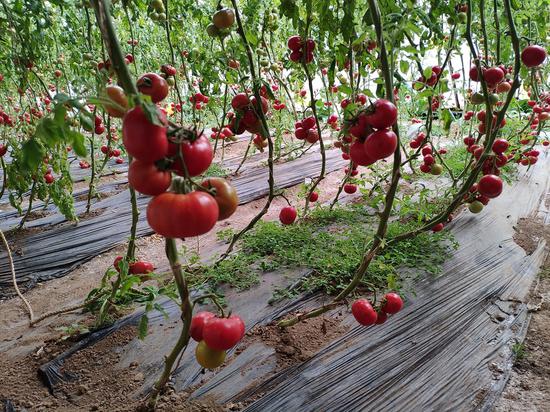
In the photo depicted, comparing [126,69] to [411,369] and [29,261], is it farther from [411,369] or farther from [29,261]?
[29,261]

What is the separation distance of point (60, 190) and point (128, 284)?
2.04 m

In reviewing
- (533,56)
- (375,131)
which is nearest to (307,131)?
(533,56)

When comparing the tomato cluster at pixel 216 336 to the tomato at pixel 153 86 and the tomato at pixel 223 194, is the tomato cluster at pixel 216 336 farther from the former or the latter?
the tomato at pixel 153 86

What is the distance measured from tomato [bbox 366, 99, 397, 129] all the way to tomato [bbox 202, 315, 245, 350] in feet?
1.89

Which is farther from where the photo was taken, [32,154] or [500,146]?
[500,146]

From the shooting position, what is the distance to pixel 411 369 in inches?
54.8

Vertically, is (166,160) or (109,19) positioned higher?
(109,19)

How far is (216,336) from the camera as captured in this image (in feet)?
3.07

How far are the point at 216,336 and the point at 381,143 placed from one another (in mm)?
593

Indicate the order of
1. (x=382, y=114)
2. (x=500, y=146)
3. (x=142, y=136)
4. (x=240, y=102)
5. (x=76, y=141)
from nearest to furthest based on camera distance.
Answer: (x=142, y=136) < (x=76, y=141) < (x=382, y=114) < (x=240, y=102) < (x=500, y=146)

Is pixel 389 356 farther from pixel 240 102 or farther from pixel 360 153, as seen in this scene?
pixel 240 102

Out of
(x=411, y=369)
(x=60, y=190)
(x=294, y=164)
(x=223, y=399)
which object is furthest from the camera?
(x=294, y=164)

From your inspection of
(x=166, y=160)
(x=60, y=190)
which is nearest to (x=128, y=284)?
(x=166, y=160)

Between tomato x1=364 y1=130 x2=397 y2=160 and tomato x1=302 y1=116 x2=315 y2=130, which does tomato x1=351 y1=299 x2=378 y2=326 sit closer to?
tomato x1=364 y1=130 x2=397 y2=160
